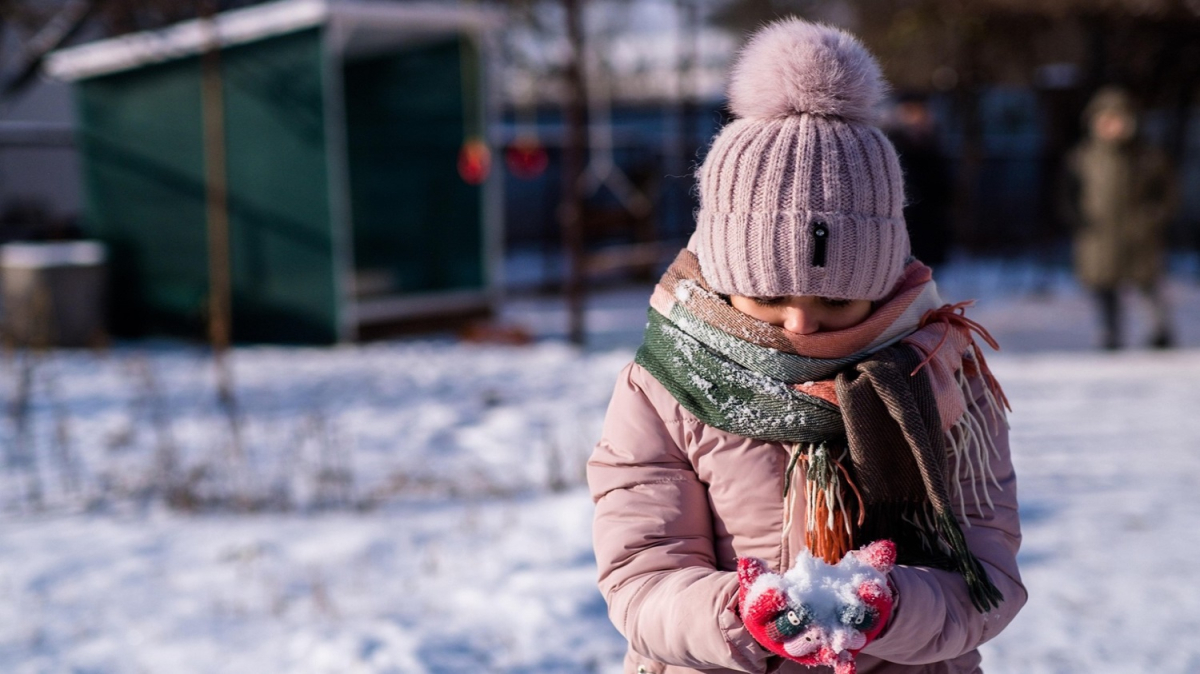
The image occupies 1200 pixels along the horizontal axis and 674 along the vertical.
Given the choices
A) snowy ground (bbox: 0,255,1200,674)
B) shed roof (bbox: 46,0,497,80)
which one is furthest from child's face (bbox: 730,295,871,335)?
shed roof (bbox: 46,0,497,80)

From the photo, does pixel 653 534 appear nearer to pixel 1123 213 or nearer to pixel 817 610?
pixel 817 610

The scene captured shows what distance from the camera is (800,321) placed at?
1.51 meters

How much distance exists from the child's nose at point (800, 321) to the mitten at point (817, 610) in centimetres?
35

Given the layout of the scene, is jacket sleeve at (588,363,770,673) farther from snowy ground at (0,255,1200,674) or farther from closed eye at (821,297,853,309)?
snowy ground at (0,255,1200,674)

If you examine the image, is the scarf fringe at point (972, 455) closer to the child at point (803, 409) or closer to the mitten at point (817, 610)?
the child at point (803, 409)

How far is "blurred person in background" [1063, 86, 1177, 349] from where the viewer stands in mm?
7531

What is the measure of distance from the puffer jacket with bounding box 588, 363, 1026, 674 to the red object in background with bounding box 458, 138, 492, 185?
7.34 metres

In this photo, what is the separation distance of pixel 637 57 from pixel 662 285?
2329 cm

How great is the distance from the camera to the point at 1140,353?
7508 millimetres

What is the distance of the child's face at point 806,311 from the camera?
1521mm

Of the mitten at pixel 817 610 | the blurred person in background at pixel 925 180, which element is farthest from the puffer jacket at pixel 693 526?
the blurred person in background at pixel 925 180

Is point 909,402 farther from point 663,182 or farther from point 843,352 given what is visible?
point 663,182

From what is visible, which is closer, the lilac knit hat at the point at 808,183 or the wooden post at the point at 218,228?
the lilac knit hat at the point at 808,183

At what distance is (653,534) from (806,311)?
0.38 meters
